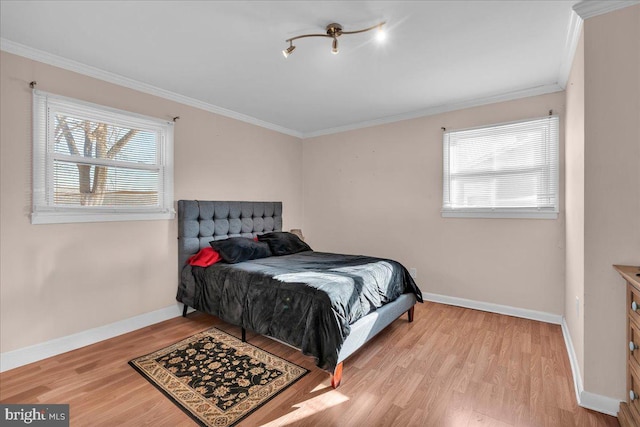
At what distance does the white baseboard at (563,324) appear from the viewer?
1791 millimetres

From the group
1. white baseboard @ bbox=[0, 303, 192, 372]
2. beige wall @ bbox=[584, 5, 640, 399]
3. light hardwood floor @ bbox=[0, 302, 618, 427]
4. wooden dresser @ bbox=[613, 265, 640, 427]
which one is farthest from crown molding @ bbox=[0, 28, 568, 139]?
light hardwood floor @ bbox=[0, 302, 618, 427]

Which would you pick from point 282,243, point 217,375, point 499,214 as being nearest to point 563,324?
point 499,214

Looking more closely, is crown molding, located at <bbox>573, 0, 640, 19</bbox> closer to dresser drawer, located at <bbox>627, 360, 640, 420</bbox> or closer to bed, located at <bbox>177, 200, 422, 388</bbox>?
dresser drawer, located at <bbox>627, 360, 640, 420</bbox>

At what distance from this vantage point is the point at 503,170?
3.38 metres

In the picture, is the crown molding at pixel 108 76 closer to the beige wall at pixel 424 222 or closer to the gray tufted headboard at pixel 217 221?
the gray tufted headboard at pixel 217 221

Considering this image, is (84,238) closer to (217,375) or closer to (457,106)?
(217,375)

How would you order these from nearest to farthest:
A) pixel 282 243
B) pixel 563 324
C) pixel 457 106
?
pixel 563 324 < pixel 457 106 < pixel 282 243

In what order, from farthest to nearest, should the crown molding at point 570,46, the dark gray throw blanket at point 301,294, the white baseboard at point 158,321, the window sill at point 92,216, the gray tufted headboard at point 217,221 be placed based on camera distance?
the gray tufted headboard at point 217,221 → the window sill at point 92,216 → the dark gray throw blanket at point 301,294 → the crown molding at point 570,46 → the white baseboard at point 158,321

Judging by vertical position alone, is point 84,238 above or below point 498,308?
above

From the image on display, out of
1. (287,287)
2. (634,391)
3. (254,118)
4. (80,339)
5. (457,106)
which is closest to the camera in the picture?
(634,391)

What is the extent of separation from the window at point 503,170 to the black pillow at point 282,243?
1937mm

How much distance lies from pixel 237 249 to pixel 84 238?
1.36m

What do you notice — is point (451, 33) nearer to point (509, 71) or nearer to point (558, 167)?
point (509, 71)

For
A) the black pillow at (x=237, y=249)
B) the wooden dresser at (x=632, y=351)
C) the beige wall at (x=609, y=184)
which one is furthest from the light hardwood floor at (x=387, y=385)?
the black pillow at (x=237, y=249)
